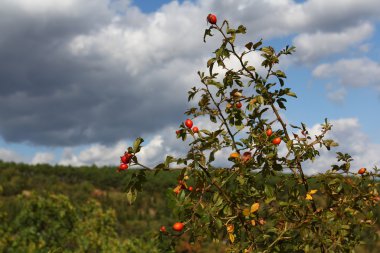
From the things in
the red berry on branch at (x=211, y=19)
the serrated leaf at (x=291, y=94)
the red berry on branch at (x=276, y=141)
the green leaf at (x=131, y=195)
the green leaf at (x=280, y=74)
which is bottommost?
the green leaf at (x=131, y=195)

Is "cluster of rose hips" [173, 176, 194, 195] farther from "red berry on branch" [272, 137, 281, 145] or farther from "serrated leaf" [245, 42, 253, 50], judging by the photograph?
"serrated leaf" [245, 42, 253, 50]

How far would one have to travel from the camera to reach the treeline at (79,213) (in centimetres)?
1361

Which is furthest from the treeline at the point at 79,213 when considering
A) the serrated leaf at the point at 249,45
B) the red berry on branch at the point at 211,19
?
the serrated leaf at the point at 249,45

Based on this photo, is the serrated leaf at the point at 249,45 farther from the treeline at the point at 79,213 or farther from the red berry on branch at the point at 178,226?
the red berry on branch at the point at 178,226

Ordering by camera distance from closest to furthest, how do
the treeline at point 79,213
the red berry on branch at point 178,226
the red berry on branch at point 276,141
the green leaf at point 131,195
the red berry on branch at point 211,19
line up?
1. the red berry on branch at point 178,226
2. the green leaf at point 131,195
3. the red berry on branch at point 276,141
4. the red berry on branch at point 211,19
5. the treeline at point 79,213

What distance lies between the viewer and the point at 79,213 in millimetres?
18250

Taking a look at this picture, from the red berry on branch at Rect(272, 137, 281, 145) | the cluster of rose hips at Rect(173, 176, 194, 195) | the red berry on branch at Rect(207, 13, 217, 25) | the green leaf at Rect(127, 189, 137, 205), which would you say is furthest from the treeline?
the red berry on branch at Rect(207, 13, 217, 25)

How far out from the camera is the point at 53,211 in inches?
631

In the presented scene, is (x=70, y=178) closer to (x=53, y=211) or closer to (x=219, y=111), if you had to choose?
(x=53, y=211)

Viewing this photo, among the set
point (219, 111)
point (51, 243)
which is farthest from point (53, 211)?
point (219, 111)

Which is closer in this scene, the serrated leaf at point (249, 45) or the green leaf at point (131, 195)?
the green leaf at point (131, 195)

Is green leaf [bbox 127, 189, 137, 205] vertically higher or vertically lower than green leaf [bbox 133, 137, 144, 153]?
lower

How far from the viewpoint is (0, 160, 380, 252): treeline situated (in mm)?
13609

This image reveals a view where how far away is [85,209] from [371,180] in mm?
14997
